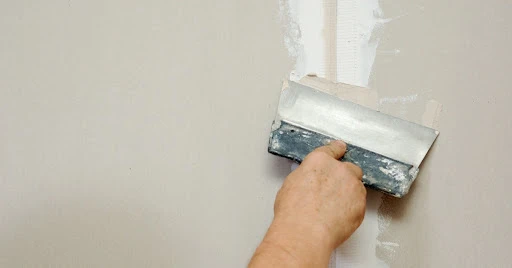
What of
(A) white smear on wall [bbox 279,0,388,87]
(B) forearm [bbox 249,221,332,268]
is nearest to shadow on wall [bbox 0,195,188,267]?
(B) forearm [bbox 249,221,332,268]

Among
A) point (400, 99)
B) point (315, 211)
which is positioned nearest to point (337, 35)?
point (400, 99)

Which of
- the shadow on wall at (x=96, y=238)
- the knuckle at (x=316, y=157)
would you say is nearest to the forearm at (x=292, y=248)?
the knuckle at (x=316, y=157)

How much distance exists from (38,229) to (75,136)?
260mm

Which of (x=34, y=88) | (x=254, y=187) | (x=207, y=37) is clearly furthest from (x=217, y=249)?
(x=34, y=88)

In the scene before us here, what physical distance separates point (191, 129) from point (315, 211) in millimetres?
416

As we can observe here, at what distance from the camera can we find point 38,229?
131 cm

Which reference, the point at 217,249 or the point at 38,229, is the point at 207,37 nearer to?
the point at 217,249

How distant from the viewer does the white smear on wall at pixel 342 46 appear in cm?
125

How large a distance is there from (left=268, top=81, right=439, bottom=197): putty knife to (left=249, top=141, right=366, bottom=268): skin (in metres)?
0.05

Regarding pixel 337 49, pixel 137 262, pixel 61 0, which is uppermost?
pixel 61 0

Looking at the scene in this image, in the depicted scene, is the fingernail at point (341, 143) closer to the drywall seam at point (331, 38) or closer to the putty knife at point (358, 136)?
the putty knife at point (358, 136)

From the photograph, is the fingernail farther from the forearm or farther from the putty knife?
the forearm

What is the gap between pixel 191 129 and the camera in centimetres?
131

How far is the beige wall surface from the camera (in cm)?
120
